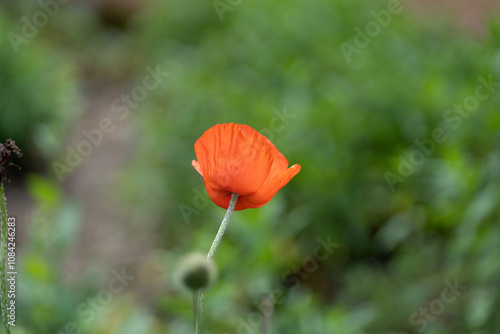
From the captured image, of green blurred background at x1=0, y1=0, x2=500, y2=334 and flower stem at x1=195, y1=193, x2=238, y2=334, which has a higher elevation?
flower stem at x1=195, y1=193, x2=238, y2=334

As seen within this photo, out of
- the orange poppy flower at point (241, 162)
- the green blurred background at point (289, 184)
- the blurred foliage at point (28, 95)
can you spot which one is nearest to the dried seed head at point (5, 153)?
the orange poppy flower at point (241, 162)

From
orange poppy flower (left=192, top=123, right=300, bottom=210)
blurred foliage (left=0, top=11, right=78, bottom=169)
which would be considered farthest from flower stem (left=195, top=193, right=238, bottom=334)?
blurred foliage (left=0, top=11, right=78, bottom=169)

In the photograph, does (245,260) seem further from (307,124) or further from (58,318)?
(307,124)

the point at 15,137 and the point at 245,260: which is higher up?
the point at 245,260

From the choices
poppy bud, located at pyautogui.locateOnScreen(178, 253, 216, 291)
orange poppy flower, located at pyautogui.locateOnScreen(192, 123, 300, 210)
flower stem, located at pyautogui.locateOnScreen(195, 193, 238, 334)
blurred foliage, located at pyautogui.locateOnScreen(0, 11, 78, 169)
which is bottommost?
blurred foliage, located at pyautogui.locateOnScreen(0, 11, 78, 169)

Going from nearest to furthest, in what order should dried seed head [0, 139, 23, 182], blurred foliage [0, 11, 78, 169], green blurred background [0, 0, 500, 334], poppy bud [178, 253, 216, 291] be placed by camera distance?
dried seed head [0, 139, 23, 182]
poppy bud [178, 253, 216, 291]
green blurred background [0, 0, 500, 334]
blurred foliage [0, 11, 78, 169]

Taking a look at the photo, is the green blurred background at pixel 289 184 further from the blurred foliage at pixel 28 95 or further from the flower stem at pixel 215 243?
the flower stem at pixel 215 243

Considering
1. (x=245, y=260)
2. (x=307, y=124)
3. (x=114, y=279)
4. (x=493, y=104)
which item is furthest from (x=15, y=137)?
(x=493, y=104)

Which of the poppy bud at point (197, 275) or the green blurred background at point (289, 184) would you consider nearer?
the poppy bud at point (197, 275)

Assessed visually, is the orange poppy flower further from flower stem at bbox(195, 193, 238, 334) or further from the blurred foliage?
the blurred foliage
